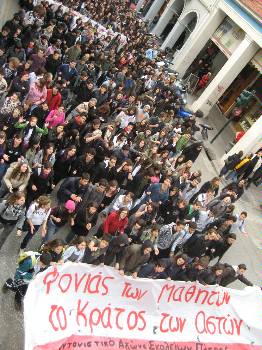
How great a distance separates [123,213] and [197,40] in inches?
788

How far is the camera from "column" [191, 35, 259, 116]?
20.4m

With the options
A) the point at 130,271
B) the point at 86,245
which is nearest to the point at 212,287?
the point at 130,271

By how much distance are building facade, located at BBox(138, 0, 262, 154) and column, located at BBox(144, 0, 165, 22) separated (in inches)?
177

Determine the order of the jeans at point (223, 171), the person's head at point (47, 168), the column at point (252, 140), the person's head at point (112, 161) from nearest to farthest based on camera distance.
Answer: the person's head at point (47, 168) → the person's head at point (112, 161) → the jeans at point (223, 171) → the column at point (252, 140)

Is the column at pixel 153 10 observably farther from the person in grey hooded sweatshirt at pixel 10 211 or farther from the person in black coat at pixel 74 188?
the person in grey hooded sweatshirt at pixel 10 211

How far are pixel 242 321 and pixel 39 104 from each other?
6352 millimetres

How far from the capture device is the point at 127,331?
6695 mm

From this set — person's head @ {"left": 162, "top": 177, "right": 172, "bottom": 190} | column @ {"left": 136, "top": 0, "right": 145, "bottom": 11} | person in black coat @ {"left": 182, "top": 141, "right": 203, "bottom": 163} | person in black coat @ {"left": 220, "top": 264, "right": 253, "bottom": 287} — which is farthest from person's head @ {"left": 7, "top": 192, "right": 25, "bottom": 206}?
column @ {"left": 136, "top": 0, "right": 145, "bottom": 11}

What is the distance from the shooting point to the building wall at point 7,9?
13.7 metres

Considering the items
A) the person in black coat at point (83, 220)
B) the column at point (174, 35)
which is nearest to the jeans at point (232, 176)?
the person in black coat at point (83, 220)

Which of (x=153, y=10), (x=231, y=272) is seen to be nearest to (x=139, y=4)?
(x=153, y=10)

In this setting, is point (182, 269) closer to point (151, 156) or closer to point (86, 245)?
point (86, 245)

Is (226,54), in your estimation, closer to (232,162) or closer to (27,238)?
(232,162)

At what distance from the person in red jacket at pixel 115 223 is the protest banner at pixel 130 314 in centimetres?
151
